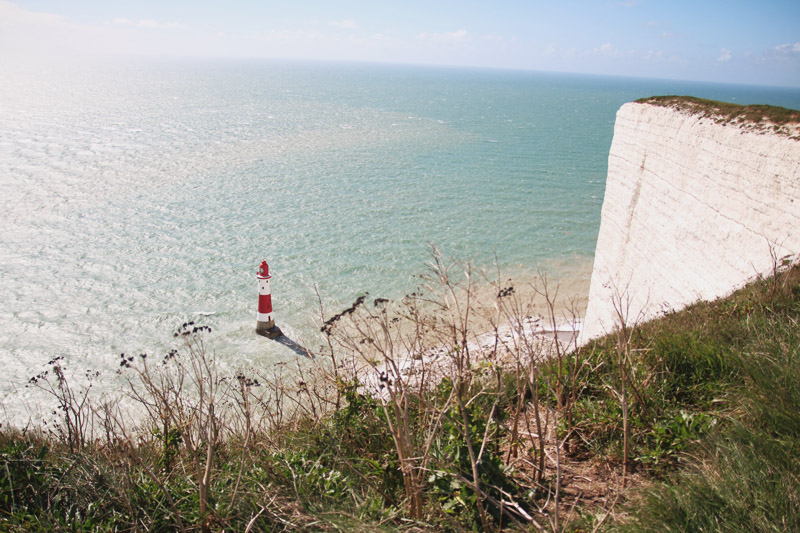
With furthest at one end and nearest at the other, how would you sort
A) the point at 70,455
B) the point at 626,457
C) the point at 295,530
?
the point at 70,455 < the point at 626,457 < the point at 295,530

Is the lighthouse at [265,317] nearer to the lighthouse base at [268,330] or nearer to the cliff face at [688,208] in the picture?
the lighthouse base at [268,330]

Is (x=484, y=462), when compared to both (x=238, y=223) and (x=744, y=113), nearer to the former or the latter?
(x=744, y=113)

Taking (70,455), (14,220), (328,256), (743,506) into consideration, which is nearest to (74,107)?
(14,220)

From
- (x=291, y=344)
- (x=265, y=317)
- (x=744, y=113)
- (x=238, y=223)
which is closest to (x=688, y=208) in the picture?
(x=744, y=113)

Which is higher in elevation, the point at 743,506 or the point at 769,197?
the point at 769,197

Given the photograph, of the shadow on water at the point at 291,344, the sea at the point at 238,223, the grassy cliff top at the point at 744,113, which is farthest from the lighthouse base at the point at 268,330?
the grassy cliff top at the point at 744,113

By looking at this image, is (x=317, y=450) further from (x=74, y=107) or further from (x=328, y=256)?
(x=74, y=107)

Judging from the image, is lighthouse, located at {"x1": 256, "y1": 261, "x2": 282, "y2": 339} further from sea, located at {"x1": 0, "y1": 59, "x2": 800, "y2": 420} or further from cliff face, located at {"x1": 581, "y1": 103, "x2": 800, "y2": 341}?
cliff face, located at {"x1": 581, "y1": 103, "x2": 800, "y2": 341}
